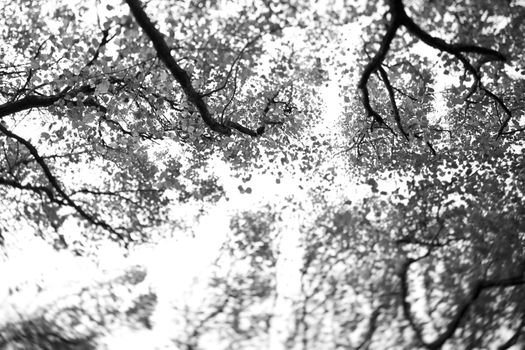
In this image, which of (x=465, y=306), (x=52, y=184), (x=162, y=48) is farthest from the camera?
(x=52, y=184)

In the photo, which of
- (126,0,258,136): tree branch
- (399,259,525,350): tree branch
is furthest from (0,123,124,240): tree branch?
(399,259,525,350): tree branch

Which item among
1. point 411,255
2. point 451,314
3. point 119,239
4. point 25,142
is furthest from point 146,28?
point 451,314

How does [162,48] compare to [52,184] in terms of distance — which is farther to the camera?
[52,184]

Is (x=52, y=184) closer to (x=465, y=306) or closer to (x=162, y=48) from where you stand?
(x=162, y=48)

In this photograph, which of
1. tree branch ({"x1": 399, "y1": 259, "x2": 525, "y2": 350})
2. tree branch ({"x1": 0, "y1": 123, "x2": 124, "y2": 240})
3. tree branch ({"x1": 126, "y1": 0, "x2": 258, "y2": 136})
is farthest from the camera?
tree branch ({"x1": 0, "y1": 123, "x2": 124, "y2": 240})

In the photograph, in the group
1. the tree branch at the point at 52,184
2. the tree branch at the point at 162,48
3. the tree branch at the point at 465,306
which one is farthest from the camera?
the tree branch at the point at 52,184

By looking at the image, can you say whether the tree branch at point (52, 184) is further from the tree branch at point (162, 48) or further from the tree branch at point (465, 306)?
the tree branch at point (465, 306)

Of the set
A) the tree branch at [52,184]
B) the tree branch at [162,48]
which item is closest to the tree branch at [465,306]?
the tree branch at [162,48]

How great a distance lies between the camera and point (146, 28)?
27.6 ft

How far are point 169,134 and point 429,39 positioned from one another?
998cm

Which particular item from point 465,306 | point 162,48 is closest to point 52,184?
point 162,48

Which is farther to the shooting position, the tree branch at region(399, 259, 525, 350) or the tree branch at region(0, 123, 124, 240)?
the tree branch at region(0, 123, 124, 240)

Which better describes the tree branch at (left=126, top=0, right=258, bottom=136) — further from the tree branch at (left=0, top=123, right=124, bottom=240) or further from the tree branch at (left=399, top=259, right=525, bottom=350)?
the tree branch at (left=399, top=259, right=525, bottom=350)

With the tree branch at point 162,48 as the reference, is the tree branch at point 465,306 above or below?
below
